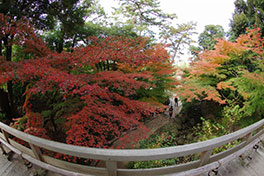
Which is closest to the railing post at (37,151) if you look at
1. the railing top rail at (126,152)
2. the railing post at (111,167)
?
the railing top rail at (126,152)

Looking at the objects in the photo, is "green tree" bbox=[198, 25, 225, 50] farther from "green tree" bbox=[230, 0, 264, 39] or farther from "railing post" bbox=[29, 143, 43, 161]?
"railing post" bbox=[29, 143, 43, 161]

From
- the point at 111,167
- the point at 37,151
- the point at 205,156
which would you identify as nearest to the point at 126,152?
the point at 111,167

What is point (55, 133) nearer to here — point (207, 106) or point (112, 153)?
point (112, 153)

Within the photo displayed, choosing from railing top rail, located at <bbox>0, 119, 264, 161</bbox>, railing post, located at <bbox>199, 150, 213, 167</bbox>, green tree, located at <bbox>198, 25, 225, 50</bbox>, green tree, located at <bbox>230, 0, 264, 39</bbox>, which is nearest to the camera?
railing top rail, located at <bbox>0, 119, 264, 161</bbox>

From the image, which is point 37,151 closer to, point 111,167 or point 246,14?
point 111,167

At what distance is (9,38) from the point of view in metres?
4.28

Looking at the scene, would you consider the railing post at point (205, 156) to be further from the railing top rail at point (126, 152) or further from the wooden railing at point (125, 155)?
the railing top rail at point (126, 152)

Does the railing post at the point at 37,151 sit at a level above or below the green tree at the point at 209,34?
below

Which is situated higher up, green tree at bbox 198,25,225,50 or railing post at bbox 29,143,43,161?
green tree at bbox 198,25,225,50

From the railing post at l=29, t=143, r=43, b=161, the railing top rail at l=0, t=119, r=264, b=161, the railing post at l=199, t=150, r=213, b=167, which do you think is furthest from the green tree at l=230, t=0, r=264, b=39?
the railing post at l=29, t=143, r=43, b=161

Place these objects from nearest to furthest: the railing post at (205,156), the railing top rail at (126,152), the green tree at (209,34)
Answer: the railing top rail at (126,152)
the railing post at (205,156)
the green tree at (209,34)

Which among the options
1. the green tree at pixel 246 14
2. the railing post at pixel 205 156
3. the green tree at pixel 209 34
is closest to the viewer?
the railing post at pixel 205 156

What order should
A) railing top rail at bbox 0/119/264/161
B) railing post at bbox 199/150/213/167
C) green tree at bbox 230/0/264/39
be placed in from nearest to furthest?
railing top rail at bbox 0/119/264/161 < railing post at bbox 199/150/213/167 < green tree at bbox 230/0/264/39

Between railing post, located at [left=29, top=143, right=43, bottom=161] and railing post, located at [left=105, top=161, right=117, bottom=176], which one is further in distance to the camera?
railing post, located at [left=29, top=143, right=43, bottom=161]
